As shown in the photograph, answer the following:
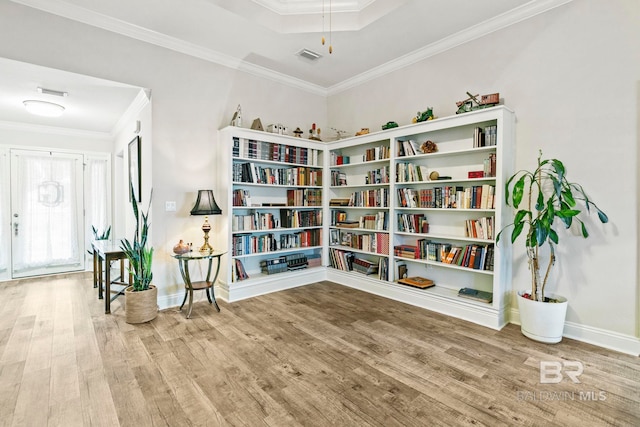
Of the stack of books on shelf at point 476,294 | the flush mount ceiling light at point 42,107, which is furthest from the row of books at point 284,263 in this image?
the flush mount ceiling light at point 42,107

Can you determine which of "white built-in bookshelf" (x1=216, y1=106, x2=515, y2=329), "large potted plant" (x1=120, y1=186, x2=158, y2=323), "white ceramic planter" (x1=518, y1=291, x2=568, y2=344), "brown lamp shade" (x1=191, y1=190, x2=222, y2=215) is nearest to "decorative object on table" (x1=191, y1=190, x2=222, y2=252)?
"brown lamp shade" (x1=191, y1=190, x2=222, y2=215)

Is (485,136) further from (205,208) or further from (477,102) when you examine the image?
(205,208)

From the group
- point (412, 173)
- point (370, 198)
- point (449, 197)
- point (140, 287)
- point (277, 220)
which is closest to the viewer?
point (140, 287)

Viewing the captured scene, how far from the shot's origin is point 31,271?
16.9ft

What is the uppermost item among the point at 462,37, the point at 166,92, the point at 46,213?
the point at 462,37

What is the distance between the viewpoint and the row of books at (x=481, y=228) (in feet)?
10.1

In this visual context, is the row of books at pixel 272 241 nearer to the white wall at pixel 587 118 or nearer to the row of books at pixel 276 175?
the row of books at pixel 276 175

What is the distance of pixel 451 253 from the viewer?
339cm

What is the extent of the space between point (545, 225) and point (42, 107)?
575 cm

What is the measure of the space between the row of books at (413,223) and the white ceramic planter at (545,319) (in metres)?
1.29

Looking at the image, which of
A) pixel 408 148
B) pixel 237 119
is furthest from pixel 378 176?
pixel 237 119

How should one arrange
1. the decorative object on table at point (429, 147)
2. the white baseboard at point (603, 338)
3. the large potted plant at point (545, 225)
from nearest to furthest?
1. the white baseboard at point (603, 338)
2. the large potted plant at point (545, 225)
3. the decorative object on table at point (429, 147)

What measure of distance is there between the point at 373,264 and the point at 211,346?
7.87 feet

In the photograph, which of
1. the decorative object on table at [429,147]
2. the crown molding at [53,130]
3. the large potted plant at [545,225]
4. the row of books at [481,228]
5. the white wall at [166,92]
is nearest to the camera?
the large potted plant at [545,225]
